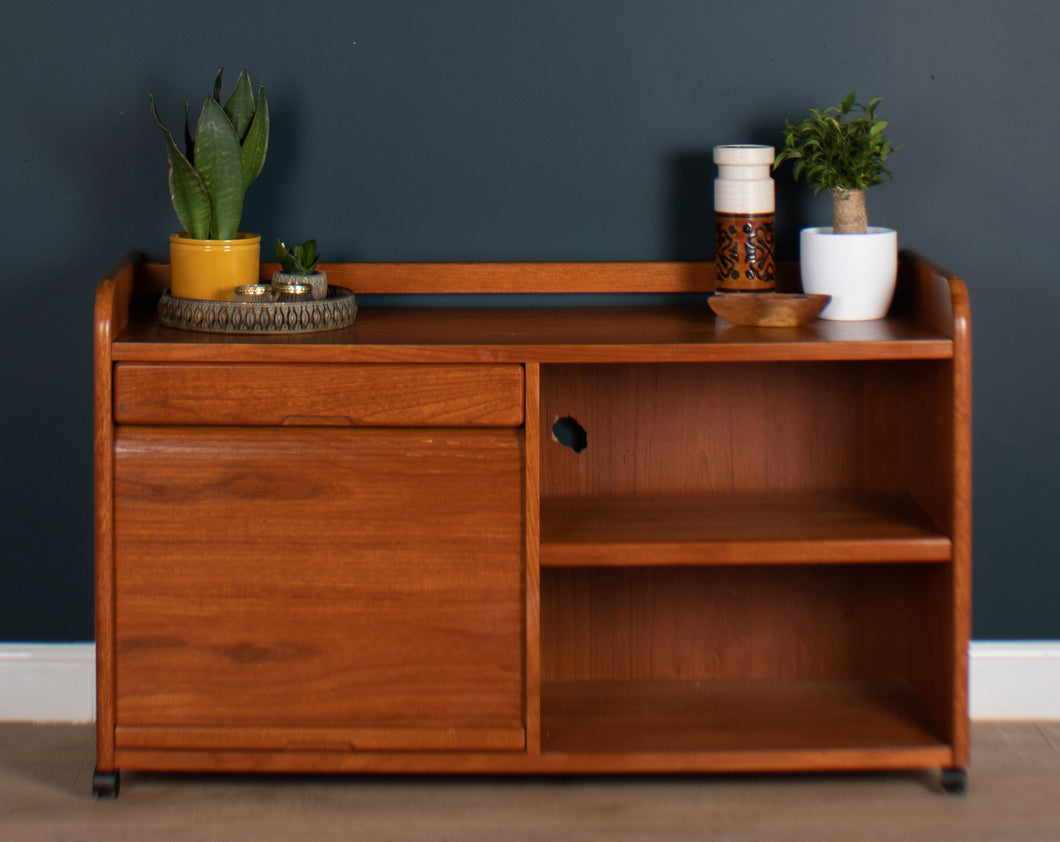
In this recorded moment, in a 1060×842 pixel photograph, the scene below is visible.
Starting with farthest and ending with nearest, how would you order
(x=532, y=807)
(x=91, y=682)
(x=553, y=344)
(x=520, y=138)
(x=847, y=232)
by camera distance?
1. (x=91, y=682)
2. (x=520, y=138)
3. (x=847, y=232)
4. (x=532, y=807)
5. (x=553, y=344)

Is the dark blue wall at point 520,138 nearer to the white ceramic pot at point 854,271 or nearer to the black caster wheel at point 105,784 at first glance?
the white ceramic pot at point 854,271

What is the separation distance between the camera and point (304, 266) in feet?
7.94

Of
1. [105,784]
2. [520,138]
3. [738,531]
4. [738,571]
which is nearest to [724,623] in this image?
[738,571]

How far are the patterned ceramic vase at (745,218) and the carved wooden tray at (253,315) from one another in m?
0.71

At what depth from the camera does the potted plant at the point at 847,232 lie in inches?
94.6

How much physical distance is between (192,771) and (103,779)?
167mm

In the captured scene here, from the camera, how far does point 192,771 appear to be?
245 cm

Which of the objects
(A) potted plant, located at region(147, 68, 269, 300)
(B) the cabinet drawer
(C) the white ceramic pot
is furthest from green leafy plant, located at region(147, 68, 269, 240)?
(C) the white ceramic pot

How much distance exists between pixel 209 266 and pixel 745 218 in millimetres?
962

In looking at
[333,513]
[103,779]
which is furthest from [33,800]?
[333,513]

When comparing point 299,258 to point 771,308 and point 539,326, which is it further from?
point 771,308

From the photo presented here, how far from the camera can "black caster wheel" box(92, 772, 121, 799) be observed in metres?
2.34

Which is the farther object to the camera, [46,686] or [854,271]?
[46,686]

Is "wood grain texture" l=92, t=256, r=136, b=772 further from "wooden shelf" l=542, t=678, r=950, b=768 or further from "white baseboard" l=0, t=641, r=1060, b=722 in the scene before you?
"wooden shelf" l=542, t=678, r=950, b=768
